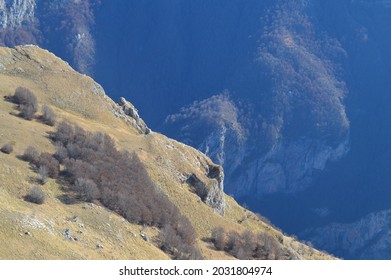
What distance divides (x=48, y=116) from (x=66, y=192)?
2208 centimetres

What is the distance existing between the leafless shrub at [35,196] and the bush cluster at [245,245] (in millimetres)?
27468

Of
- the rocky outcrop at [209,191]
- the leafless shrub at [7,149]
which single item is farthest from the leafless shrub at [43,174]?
the rocky outcrop at [209,191]

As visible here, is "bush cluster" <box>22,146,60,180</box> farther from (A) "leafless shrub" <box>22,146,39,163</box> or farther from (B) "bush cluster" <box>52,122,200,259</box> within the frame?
(B) "bush cluster" <box>52,122,200,259</box>

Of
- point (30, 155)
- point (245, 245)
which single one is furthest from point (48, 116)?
point (245, 245)

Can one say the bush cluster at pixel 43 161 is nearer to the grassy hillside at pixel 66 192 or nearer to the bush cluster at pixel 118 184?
the grassy hillside at pixel 66 192

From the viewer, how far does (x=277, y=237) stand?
109 meters

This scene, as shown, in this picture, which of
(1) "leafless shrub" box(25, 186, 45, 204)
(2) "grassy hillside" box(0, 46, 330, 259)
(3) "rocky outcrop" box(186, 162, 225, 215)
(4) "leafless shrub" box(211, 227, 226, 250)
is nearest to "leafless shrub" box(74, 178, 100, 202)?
(2) "grassy hillside" box(0, 46, 330, 259)

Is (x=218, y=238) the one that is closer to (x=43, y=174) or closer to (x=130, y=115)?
(x=43, y=174)

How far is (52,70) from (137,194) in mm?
38839

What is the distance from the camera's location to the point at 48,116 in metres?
93.3

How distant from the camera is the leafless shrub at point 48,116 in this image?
305 ft

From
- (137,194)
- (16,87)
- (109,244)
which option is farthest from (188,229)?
(16,87)

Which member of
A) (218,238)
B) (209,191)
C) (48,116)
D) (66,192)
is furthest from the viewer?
(209,191)

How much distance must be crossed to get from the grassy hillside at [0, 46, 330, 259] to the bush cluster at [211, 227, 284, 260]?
1.28m
